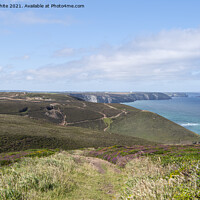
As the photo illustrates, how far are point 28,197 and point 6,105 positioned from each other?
127 meters

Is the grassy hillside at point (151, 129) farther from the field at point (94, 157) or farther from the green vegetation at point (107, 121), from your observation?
the green vegetation at point (107, 121)

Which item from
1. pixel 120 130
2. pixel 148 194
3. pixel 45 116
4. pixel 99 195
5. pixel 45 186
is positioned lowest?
pixel 120 130

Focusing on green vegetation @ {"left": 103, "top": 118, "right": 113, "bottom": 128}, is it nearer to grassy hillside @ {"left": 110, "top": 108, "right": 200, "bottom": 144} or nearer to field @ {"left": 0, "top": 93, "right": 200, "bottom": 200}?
field @ {"left": 0, "top": 93, "right": 200, "bottom": 200}

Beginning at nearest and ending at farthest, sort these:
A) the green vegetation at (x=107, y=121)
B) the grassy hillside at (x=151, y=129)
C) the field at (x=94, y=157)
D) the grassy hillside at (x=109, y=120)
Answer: the field at (x=94, y=157) → the grassy hillside at (x=151, y=129) → the grassy hillside at (x=109, y=120) → the green vegetation at (x=107, y=121)

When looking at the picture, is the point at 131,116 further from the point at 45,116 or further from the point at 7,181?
the point at 7,181

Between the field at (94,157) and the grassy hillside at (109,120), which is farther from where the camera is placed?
the grassy hillside at (109,120)

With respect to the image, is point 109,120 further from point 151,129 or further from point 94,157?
point 94,157

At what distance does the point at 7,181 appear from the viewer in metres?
8.12

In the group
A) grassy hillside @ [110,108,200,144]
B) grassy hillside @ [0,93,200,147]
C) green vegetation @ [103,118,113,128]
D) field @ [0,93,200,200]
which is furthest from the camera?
green vegetation @ [103,118,113,128]

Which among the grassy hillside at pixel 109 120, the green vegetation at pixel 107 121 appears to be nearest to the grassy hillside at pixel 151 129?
the grassy hillside at pixel 109 120

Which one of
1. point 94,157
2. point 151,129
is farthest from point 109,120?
point 94,157

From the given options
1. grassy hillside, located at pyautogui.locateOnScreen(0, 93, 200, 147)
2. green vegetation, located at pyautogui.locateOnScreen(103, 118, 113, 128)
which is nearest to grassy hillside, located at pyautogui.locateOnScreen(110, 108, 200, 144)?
grassy hillside, located at pyautogui.locateOnScreen(0, 93, 200, 147)

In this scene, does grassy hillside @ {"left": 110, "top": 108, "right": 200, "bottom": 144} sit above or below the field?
below

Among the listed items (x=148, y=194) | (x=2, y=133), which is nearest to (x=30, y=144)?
(x=2, y=133)
